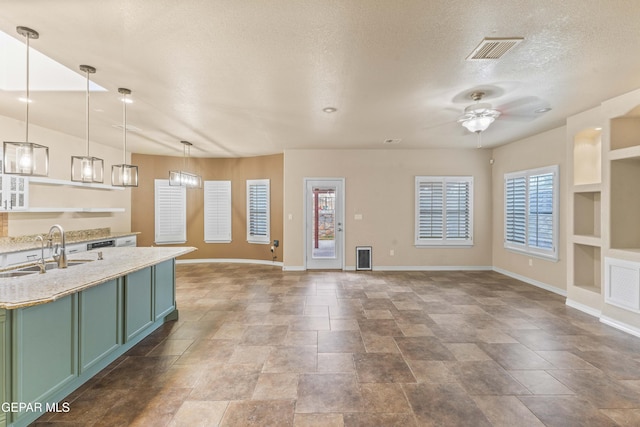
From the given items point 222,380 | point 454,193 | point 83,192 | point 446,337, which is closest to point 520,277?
point 454,193

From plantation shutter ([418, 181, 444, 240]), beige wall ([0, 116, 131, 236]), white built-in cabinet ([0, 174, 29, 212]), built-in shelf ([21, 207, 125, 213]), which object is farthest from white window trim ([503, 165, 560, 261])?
built-in shelf ([21, 207, 125, 213])

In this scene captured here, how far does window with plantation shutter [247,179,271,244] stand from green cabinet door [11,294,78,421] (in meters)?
5.23

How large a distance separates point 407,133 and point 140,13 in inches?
171

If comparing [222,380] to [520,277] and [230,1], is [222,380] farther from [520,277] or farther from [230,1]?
[520,277]

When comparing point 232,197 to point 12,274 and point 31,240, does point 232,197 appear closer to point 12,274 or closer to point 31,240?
point 31,240

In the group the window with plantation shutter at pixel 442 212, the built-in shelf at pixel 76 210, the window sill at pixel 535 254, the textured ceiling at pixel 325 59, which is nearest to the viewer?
the textured ceiling at pixel 325 59

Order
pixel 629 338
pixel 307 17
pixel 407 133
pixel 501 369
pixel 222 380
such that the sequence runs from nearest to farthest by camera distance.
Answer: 1. pixel 307 17
2. pixel 222 380
3. pixel 501 369
4. pixel 629 338
5. pixel 407 133

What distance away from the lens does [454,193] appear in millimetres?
6633

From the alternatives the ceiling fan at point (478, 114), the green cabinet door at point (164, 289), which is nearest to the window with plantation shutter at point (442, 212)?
the ceiling fan at point (478, 114)

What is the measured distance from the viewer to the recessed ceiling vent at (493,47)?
2348 mm

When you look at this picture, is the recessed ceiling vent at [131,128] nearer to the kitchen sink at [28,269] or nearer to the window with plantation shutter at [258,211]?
the kitchen sink at [28,269]

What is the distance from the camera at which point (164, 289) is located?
357 cm

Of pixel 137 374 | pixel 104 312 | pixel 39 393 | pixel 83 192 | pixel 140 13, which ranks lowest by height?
pixel 137 374

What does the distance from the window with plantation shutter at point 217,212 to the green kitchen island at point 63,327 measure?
14.8 feet
